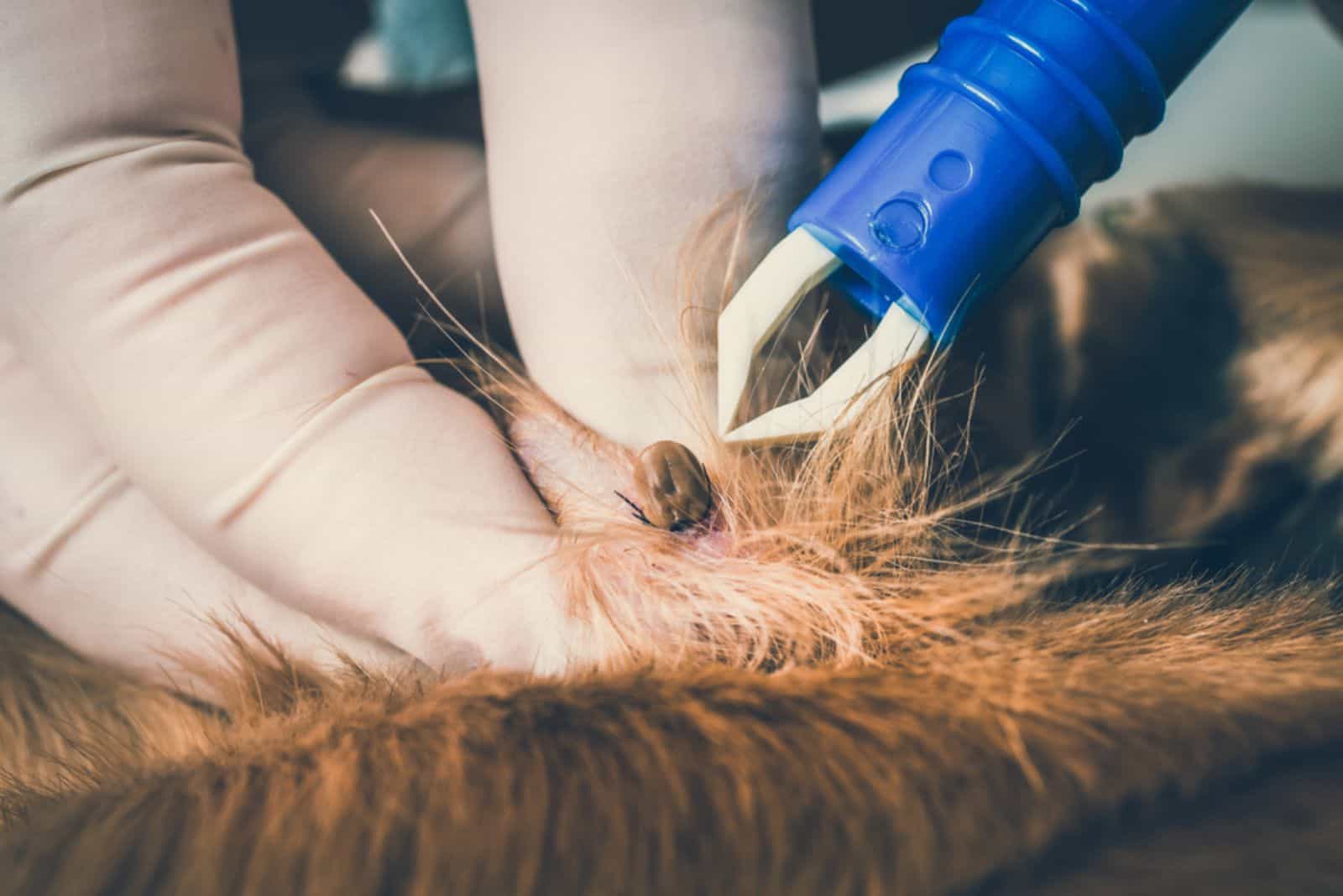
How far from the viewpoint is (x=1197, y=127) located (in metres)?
0.53

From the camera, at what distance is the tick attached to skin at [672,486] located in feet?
0.97

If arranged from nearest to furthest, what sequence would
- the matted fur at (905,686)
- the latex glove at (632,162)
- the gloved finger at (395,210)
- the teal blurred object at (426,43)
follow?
the matted fur at (905,686)
the latex glove at (632,162)
the gloved finger at (395,210)
the teal blurred object at (426,43)

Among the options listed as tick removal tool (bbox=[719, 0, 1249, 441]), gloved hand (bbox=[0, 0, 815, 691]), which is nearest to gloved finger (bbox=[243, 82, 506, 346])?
gloved hand (bbox=[0, 0, 815, 691])

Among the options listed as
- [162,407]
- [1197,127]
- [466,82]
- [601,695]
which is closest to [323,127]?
[466,82]

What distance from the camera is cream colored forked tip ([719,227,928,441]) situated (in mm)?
298

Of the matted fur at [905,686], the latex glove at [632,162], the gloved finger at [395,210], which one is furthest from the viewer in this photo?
the gloved finger at [395,210]

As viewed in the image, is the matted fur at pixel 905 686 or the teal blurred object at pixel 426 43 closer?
the matted fur at pixel 905 686

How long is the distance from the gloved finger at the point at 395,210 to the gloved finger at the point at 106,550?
0.14m

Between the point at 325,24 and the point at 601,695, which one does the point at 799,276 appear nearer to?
the point at 601,695

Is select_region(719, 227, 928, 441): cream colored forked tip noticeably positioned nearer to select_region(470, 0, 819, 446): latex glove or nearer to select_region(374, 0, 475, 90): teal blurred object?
select_region(470, 0, 819, 446): latex glove

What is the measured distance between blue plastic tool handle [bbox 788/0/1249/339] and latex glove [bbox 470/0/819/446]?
52 mm

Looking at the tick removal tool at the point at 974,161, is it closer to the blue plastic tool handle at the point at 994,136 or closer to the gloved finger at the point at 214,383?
the blue plastic tool handle at the point at 994,136

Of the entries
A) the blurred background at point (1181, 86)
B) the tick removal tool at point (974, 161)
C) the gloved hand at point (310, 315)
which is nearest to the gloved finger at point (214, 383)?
the gloved hand at point (310, 315)

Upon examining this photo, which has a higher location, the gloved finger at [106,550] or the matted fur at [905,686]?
the matted fur at [905,686]
